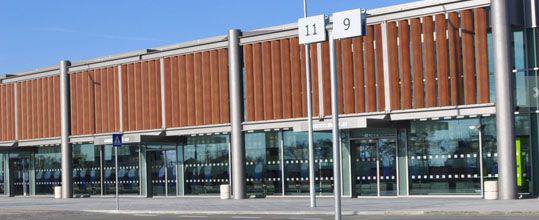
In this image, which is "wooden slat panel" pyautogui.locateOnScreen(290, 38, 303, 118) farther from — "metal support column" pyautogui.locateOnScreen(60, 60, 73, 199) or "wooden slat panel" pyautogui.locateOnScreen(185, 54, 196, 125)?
"metal support column" pyautogui.locateOnScreen(60, 60, 73, 199)

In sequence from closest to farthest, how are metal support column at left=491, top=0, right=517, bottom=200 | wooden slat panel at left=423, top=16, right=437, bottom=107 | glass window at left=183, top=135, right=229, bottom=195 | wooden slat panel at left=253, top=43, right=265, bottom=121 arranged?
metal support column at left=491, top=0, right=517, bottom=200 → wooden slat panel at left=423, top=16, right=437, bottom=107 → wooden slat panel at left=253, top=43, right=265, bottom=121 → glass window at left=183, top=135, right=229, bottom=195

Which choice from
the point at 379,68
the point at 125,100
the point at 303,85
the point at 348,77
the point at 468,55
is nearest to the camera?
the point at 468,55

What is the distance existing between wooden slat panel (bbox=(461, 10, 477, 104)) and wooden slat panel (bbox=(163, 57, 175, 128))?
49.8ft

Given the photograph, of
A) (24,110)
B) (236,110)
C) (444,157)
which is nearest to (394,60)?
(444,157)

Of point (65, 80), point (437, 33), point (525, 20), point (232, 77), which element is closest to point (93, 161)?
point (65, 80)

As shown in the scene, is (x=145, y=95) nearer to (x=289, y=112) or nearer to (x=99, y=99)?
(x=99, y=99)

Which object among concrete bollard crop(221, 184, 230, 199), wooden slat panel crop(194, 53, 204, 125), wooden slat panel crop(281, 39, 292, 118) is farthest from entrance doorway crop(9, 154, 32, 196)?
wooden slat panel crop(281, 39, 292, 118)

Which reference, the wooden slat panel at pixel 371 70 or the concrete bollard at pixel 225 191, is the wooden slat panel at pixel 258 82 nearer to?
the concrete bollard at pixel 225 191

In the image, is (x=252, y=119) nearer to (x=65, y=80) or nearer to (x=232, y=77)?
(x=232, y=77)

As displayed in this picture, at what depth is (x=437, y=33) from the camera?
105 feet

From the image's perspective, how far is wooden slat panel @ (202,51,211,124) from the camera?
3978 cm

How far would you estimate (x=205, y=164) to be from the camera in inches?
1613

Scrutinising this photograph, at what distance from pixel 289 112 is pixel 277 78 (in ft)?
4.95

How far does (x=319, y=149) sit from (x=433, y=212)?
41.9ft
